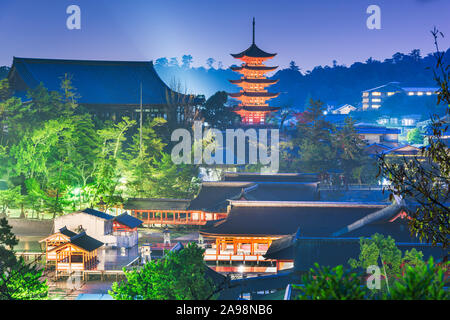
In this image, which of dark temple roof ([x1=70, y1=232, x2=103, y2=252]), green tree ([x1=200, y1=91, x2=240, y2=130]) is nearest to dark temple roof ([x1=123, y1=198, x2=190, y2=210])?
dark temple roof ([x1=70, y1=232, x2=103, y2=252])

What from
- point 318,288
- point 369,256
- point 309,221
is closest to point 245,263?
point 309,221

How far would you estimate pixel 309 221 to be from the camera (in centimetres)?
2442

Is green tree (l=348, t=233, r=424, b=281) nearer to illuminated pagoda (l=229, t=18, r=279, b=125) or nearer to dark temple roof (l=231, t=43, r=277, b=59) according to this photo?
illuminated pagoda (l=229, t=18, r=279, b=125)

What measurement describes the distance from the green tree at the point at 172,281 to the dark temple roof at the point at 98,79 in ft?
116

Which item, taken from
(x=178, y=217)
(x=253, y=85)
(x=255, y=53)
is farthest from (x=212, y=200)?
Result: (x=255, y=53)

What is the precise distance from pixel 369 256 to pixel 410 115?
84227 mm

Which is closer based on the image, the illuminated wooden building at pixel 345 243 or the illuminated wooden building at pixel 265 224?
the illuminated wooden building at pixel 345 243

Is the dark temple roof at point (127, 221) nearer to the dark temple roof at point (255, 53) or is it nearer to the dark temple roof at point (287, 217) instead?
the dark temple roof at point (287, 217)

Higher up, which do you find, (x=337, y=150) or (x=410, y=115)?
(x=410, y=115)

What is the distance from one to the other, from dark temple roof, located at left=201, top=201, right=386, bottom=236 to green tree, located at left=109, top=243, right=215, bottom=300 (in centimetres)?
893

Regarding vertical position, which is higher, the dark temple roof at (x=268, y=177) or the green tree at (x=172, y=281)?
the dark temple roof at (x=268, y=177)

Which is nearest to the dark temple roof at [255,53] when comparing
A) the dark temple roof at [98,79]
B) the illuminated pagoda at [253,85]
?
the illuminated pagoda at [253,85]

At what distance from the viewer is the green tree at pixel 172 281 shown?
13.3m

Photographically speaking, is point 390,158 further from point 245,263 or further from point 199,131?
point 245,263
